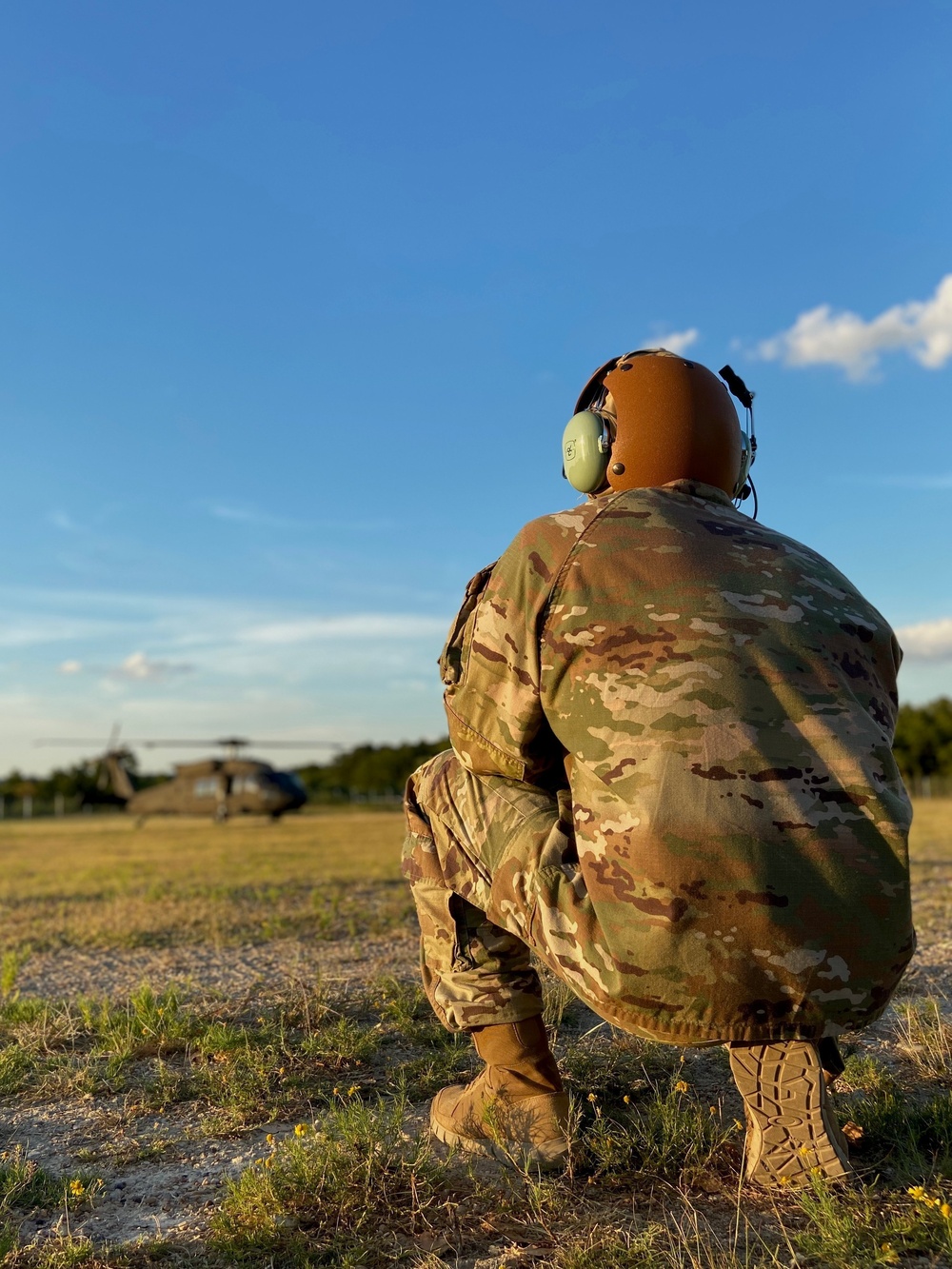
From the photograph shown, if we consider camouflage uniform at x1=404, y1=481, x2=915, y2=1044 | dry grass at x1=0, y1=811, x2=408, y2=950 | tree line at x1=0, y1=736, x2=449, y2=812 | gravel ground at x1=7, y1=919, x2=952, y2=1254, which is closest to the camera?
camouflage uniform at x1=404, y1=481, x2=915, y2=1044

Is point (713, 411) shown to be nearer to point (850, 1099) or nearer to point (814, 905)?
point (814, 905)

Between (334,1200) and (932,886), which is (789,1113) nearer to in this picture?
(334,1200)

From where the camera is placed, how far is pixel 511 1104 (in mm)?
2584

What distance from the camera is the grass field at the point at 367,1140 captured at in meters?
2.09

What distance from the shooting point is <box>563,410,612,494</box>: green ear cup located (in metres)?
2.74

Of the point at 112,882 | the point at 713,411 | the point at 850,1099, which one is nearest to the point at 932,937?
the point at 850,1099

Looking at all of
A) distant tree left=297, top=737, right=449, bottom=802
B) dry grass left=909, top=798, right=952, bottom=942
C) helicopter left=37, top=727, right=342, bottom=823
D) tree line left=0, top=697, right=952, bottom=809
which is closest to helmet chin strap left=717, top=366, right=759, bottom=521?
dry grass left=909, top=798, right=952, bottom=942

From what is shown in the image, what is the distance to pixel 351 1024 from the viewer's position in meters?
3.45

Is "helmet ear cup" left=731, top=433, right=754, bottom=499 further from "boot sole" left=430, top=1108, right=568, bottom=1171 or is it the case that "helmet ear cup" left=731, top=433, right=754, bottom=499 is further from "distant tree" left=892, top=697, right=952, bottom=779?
"distant tree" left=892, top=697, right=952, bottom=779

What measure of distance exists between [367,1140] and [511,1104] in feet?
1.32

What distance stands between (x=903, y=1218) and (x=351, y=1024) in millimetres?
1960

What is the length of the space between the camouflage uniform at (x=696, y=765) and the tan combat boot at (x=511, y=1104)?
0.49m

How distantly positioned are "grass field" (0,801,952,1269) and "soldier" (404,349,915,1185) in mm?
204

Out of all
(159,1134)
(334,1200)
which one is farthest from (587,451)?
(159,1134)
